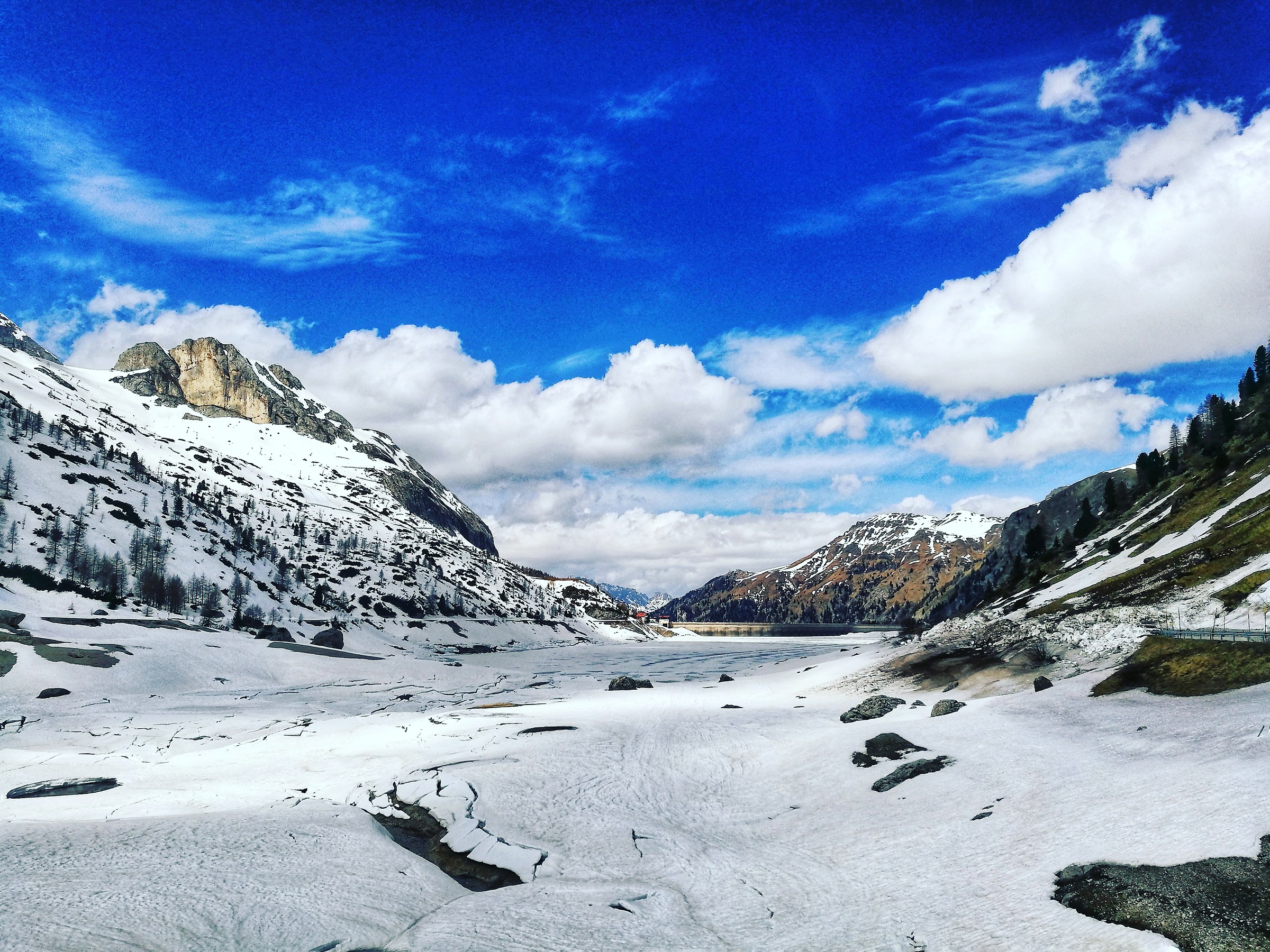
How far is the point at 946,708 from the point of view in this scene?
30781 mm

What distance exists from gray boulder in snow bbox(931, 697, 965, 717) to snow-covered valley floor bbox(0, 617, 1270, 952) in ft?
2.36

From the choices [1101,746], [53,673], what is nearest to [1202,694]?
[1101,746]

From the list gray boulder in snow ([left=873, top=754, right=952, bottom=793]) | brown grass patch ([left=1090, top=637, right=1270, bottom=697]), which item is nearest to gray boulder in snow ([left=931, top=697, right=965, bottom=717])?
brown grass patch ([left=1090, top=637, right=1270, bottom=697])

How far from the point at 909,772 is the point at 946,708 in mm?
11258

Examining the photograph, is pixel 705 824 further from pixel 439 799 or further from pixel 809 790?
pixel 439 799

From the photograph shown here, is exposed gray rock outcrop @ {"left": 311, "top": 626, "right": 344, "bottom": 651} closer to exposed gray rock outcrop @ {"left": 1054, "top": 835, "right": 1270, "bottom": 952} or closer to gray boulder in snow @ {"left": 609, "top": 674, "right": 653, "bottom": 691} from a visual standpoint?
gray boulder in snow @ {"left": 609, "top": 674, "right": 653, "bottom": 691}

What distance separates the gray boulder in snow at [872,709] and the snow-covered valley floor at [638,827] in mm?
1051

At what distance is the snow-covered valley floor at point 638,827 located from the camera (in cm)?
1194

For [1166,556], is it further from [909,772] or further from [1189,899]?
[1189,899]

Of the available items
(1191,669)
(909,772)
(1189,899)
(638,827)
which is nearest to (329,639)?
(638,827)

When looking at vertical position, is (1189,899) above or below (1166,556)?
below

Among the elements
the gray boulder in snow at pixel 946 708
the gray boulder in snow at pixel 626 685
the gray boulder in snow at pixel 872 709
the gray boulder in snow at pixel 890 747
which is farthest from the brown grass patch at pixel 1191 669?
the gray boulder in snow at pixel 626 685

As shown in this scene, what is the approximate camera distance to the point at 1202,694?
852 inches

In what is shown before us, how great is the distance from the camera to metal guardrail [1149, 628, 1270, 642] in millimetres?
28922
